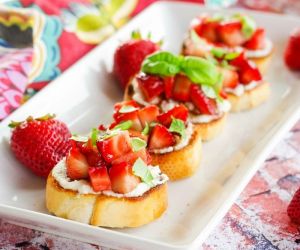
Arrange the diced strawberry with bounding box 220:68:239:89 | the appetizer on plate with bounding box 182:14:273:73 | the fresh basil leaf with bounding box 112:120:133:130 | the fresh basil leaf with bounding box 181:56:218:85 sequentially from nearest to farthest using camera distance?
the fresh basil leaf with bounding box 112:120:133:130 < the fresh basil leaf with bounding box 181:56:218:85 < the diced strawberry with bounding box 220:68:239:89 < the appetizer on plate with bounding box 182:14:273:73

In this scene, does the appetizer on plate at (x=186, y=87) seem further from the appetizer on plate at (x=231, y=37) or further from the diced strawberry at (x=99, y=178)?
the diced strawberry at (x=99, y=178)

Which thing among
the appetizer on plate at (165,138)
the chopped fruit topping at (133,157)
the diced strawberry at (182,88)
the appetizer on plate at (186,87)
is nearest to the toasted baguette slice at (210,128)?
the appetizer on plate at (186,87)

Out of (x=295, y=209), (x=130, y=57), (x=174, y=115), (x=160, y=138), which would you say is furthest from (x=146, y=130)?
(x=130, y=57)

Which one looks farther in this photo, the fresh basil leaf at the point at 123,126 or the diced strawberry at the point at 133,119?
the diced strawberry at the point at 133,119

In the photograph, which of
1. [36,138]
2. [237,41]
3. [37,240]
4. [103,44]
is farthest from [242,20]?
[37,240]

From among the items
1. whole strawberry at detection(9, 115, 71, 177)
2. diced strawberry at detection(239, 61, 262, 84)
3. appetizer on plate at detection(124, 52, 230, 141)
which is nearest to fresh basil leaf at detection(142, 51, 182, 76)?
appetizer on plate at detection(124, 52, 230, 141)

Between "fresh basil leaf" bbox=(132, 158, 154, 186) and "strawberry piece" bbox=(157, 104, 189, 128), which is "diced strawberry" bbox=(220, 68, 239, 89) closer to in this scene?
"strawberry piece" bbox=(157, 104, 189, 128)

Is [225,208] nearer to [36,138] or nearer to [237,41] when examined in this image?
[36,138]
